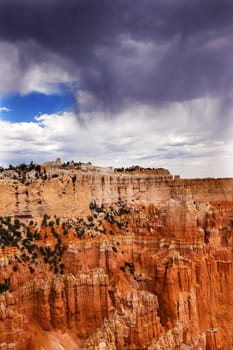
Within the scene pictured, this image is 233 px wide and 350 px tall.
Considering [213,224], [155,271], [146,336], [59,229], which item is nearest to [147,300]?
[146,336]

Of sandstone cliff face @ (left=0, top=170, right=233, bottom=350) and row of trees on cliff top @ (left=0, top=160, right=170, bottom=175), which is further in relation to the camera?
row of trees on cliff top @ (left=0, top=160, right=170, bottom=175)

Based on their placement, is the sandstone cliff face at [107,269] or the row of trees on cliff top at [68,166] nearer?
the sandstone cliff face at [107,269]

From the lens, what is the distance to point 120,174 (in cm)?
4919

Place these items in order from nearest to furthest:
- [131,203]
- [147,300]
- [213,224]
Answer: [147,300], [213,224], [131,203]

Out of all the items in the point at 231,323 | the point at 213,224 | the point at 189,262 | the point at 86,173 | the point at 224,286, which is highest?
the point at 86,173

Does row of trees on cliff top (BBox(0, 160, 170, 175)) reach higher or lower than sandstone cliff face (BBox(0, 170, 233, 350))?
higher

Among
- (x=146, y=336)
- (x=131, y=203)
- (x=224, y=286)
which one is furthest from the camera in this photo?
(x=131, y=203)

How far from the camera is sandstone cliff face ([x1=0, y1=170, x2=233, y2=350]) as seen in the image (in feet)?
88.4

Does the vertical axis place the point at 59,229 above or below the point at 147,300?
above

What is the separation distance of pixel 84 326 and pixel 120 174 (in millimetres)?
22825

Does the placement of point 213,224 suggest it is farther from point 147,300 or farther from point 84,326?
point 84,326

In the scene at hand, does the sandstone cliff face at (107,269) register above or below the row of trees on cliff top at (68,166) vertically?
below

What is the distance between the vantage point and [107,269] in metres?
34.7

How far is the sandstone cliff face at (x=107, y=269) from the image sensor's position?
88.4 ft
